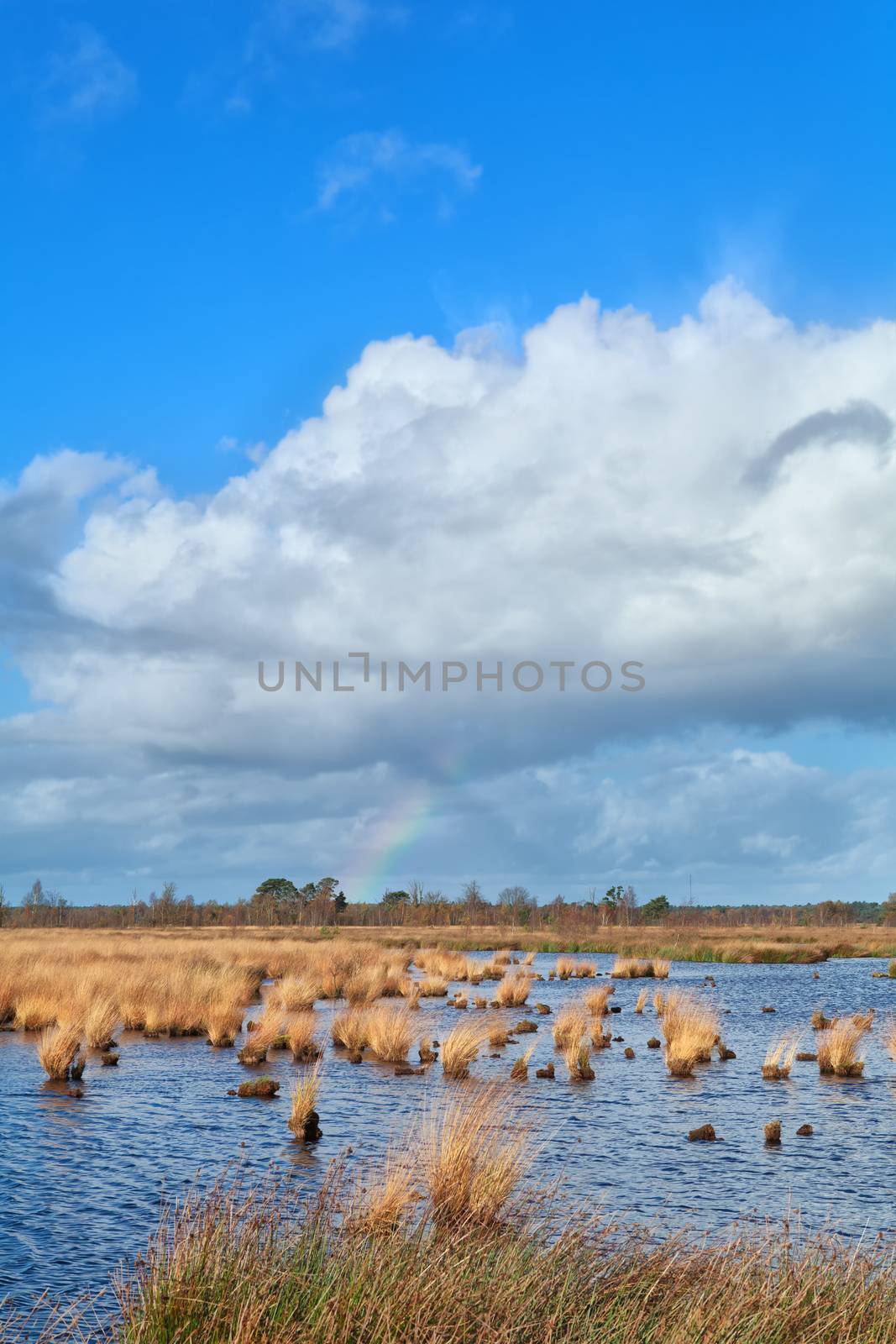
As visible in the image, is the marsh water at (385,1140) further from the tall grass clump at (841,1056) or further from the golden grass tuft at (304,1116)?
the tall grass clump at (841,1056)

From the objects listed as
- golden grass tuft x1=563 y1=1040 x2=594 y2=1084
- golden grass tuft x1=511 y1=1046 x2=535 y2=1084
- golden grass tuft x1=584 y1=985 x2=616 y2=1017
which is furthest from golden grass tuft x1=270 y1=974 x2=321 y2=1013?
golden grass tuft x1=511 y1=1046 x2=535 y2=1084

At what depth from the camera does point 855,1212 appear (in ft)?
41.6

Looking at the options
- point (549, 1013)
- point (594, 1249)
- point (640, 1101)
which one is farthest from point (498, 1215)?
point (549, 1013)

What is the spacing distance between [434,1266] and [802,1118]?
13211 mm

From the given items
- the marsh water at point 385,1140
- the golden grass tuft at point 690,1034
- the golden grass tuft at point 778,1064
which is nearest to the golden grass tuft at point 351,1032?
the marsh water at point 385,1140

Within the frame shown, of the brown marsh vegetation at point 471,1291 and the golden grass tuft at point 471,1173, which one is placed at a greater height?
the brown marsh vegetation at point 471,1291

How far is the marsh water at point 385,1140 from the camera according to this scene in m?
11.8

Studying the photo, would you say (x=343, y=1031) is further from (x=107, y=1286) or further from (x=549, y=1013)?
(x=107, y=1286)

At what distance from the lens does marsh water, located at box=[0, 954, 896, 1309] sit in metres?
11.8

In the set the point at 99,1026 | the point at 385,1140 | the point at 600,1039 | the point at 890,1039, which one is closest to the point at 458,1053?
the point at 385,1140

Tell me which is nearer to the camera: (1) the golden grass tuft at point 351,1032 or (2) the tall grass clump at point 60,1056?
(2) the tall grass clump at point 60,1056

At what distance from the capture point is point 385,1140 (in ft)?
50.4

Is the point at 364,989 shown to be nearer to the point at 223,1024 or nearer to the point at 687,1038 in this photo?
the point at 223,1024

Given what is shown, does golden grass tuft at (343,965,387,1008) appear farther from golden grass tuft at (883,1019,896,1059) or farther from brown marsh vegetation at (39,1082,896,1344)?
brown marsh vegetation at (39,1082,896,1344)
